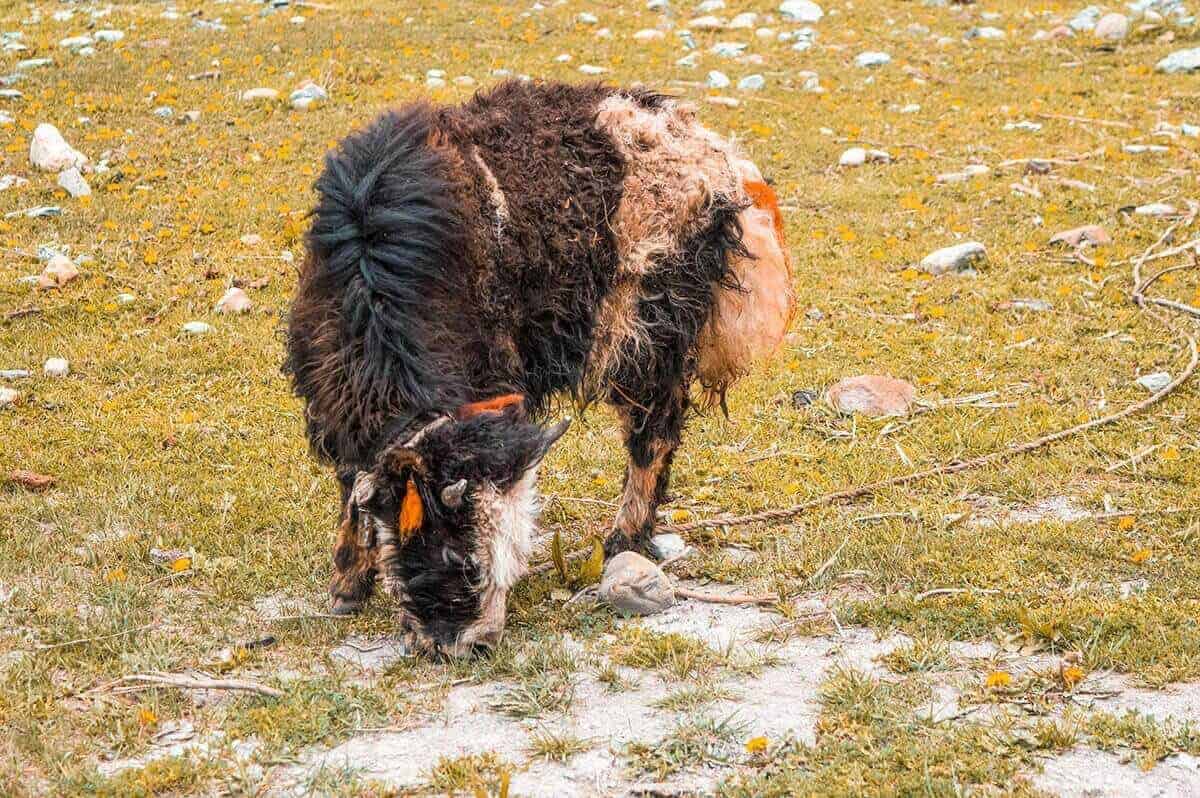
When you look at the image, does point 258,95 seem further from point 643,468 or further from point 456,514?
point 456,514

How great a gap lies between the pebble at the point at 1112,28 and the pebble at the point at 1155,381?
342 inches

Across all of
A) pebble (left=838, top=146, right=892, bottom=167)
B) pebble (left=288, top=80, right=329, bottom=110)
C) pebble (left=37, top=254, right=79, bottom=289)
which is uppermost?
pebble (left=288, top=80, right=329, bottom=110)

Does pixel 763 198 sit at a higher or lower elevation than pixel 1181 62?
higher

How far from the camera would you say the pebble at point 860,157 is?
1117cm

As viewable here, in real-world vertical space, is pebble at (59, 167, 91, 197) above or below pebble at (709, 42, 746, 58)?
above

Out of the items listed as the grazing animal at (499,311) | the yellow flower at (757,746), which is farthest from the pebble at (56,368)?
the yellow flower at (757,746)

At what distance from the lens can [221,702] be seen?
419 centimetres

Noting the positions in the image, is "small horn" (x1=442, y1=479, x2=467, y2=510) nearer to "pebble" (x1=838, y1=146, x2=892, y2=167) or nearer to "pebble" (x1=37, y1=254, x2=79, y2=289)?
"pebble" (x1=37, y1=254, x2=79, y2=289)

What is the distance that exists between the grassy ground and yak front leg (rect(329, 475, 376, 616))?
0.11m

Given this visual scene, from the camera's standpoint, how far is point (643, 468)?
5660 millimetres

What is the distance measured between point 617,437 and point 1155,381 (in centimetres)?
303

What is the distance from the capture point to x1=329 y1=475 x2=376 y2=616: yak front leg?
467 centimetres

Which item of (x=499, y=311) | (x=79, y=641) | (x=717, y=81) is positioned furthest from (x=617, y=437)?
(x=717, y=81)

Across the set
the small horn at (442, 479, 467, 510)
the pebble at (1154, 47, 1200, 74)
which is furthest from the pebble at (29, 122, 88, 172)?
the pebble at (1154, 47, 1200, 74)
